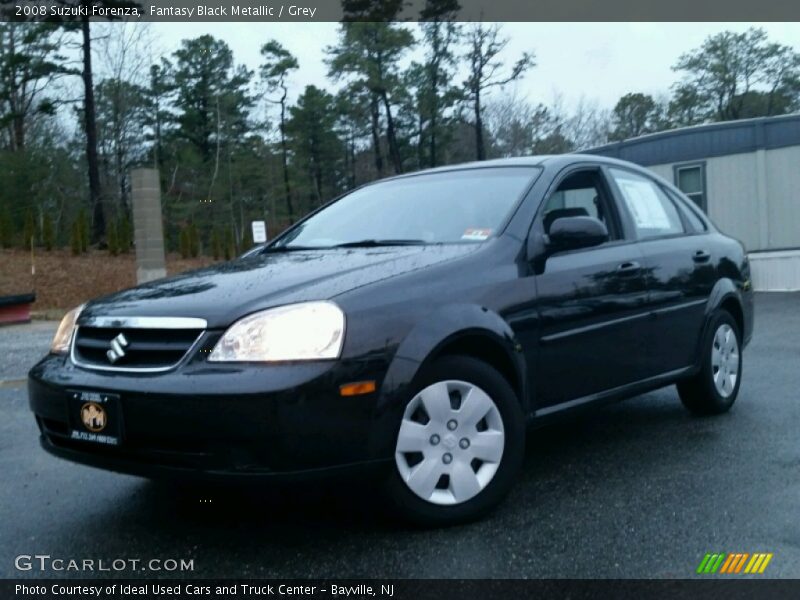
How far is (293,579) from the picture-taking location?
314 centimetres

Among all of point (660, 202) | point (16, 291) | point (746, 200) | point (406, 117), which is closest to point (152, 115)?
point (406, 117)

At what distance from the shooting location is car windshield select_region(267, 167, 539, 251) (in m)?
4.40

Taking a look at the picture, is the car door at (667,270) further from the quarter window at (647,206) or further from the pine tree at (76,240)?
the pine tree at (76,240)

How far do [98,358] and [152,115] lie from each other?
44.8 meters

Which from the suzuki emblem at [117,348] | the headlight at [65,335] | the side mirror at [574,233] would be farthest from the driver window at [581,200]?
the headlight at [65,335]

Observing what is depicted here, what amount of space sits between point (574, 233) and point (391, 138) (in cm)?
3713

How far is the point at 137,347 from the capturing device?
11.3 feet

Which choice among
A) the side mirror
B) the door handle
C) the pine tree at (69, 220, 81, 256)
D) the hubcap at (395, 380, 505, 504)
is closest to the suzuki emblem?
the hubcap at (395, 380, 505, 504)

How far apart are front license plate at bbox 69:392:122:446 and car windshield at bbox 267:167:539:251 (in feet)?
5.17

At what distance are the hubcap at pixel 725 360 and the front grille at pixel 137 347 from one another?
11.4ft

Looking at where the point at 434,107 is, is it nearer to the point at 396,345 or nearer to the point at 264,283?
the point at 264,283

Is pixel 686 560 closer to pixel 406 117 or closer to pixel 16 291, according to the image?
pixel 16 291

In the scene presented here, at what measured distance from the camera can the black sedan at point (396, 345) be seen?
127 inches

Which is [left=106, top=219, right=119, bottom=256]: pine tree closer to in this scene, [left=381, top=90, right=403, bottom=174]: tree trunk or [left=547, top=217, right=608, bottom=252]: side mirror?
[left=381, top=90, right=403, bottom=174]: tree trunk
